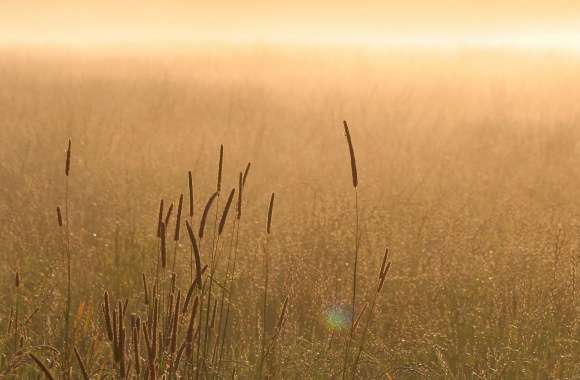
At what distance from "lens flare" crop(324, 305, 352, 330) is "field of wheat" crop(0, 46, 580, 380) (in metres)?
0.01

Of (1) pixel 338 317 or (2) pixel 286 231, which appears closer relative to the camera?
(1) pixel 338 317

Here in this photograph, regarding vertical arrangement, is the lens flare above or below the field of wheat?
below

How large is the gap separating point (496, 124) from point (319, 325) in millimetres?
4290

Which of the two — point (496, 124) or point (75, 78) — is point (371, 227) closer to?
point (496, 124)

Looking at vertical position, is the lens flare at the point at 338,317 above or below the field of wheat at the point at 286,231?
below

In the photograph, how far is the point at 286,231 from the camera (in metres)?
3.18

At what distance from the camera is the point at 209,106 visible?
6836 mm

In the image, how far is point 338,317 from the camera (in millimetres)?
2463

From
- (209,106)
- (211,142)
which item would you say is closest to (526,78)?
(209,106)

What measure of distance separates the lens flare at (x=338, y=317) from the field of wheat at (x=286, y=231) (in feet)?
0.04

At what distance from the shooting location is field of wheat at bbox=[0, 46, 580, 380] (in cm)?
194

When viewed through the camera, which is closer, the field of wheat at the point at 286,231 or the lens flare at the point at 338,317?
the field of wheat at the point at 286,231

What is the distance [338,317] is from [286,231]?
0.79 metres

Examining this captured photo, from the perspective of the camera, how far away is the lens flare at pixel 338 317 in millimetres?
2369
